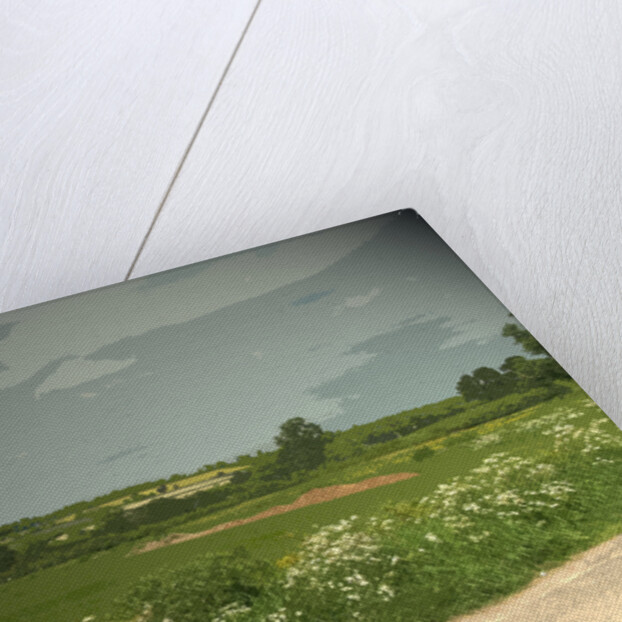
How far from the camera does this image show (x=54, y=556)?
2.09 feet

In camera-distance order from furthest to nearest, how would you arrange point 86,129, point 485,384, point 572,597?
1. point 86,129
2. point 485,384
3. point 572,597

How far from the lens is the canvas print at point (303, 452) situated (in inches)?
24.2

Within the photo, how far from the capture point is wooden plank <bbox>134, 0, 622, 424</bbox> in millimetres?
889

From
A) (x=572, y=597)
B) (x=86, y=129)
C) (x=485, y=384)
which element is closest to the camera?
(x=572, y=597)

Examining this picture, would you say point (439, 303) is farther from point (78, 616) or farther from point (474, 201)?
point (78, 616)

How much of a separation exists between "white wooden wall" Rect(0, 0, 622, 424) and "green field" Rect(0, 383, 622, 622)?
173mm

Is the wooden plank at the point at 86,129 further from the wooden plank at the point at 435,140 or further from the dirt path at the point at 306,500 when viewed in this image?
the dirt path at the point at 306,500

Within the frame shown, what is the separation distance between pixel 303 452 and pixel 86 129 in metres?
0.47

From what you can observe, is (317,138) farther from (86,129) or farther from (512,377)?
(512,377)

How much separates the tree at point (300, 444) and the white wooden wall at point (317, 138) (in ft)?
0.92

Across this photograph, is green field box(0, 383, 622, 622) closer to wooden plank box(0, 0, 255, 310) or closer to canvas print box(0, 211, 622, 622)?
canvas print box(0, 211, 622, 622)

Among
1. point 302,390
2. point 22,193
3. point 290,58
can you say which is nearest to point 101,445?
point 302,390

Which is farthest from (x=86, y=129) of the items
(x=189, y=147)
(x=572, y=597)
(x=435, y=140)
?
(x=572, y=597)

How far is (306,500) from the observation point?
67 centimetres
